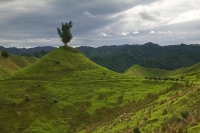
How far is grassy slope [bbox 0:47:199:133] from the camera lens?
58.6m

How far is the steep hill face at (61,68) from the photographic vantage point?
99812mm

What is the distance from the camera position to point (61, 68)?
109m

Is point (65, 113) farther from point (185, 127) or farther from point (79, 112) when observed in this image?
point (185, 127)

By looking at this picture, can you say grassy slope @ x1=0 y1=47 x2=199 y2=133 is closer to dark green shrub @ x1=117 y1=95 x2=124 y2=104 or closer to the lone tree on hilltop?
dark green shrub @ x1=117 y1=95 x2=124 y2=104

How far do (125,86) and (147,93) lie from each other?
1419cm

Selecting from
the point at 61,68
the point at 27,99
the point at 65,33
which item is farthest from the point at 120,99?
the point at 65,33

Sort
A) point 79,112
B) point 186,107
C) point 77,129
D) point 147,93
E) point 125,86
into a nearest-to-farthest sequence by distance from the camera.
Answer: point 186,107
point 77,129
point 79,112
point 147,93
point 125,86

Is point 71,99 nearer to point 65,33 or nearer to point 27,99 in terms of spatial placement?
point 27,99

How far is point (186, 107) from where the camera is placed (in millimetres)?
34031

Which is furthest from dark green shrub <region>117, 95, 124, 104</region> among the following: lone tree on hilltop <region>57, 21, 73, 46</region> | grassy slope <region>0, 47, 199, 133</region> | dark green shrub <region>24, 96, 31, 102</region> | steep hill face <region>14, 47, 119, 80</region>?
lone tree on hilltop <region>57, 21, 73, 46</region>

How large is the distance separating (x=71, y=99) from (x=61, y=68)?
1380 inches

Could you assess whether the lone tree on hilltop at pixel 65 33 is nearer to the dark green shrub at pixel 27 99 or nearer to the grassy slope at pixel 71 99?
the grassy slope at pixel 71 99

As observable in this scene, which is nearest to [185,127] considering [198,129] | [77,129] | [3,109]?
[198,129]

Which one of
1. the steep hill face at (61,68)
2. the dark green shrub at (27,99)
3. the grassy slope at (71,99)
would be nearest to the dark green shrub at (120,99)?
the grassy slope at (71,99)
